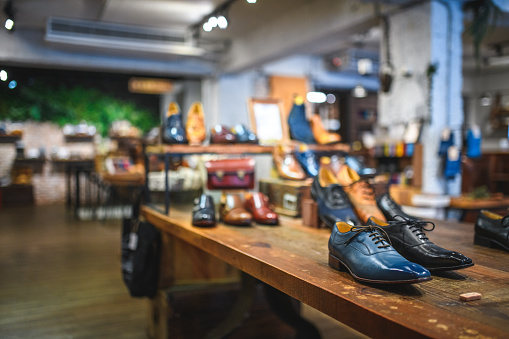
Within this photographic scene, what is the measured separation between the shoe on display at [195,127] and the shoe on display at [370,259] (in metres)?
1.60

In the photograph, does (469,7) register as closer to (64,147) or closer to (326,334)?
(326,334)

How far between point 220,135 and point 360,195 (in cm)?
98

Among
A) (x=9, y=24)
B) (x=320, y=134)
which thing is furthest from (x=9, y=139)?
(x=320, y=134)

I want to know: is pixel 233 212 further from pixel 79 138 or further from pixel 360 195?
pixel 79 138

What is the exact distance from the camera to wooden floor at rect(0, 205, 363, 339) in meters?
2.91

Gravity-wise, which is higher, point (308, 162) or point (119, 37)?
point (119, 37)

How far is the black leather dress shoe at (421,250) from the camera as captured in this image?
51.1 inches

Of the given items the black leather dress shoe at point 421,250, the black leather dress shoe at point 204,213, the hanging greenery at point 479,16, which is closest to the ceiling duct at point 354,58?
the hanging greenery at point 479,16

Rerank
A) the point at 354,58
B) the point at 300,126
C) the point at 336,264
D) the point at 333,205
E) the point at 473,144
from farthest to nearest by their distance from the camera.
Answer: the point at 354,58 → the point at 473,144 → the point at 300,126 → the point at 333,205 → the point at 336,264

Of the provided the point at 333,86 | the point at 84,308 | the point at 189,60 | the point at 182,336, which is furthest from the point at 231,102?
the point at 182,336

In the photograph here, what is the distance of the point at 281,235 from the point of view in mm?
2025

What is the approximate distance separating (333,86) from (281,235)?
8.13 meters

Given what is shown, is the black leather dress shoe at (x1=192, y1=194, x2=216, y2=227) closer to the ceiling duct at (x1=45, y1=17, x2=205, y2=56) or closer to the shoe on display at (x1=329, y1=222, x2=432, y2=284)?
the shoe on display at (x1=329, y1=222, x2=432, y2=284)

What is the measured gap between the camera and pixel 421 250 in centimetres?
134
